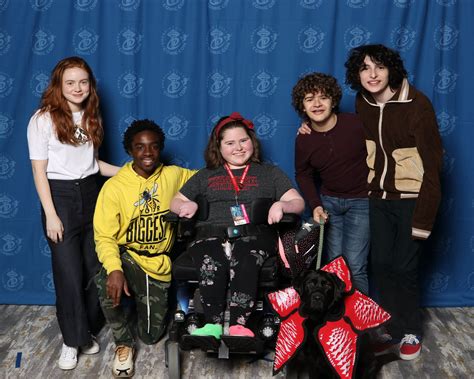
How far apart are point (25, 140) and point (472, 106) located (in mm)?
2659

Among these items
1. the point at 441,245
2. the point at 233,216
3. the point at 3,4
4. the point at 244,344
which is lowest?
the point at 244,344

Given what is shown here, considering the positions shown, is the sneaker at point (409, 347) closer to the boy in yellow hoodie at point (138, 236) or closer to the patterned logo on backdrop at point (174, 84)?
the boy in yellow hoodie at point (138, 236)

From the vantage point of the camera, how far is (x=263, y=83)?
3738 mm

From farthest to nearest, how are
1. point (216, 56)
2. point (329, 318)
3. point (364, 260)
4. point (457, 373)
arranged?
point (216, 56), point (364, 260), point (457, 373), point (329, 318)

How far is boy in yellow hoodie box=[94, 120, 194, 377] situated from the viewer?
329 cm

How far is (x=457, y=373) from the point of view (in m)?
3.19

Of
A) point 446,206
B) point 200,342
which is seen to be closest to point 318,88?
point 446,206

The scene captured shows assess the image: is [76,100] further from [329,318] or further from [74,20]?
[329,318]

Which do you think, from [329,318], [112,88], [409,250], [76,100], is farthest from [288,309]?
[112,88]

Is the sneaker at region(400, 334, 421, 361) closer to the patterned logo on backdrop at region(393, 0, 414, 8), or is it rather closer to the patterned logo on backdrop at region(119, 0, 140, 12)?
the patterned logo on backdrop at region(393, 0, 414, 8)

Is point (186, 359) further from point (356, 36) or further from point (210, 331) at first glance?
point (356, 36)

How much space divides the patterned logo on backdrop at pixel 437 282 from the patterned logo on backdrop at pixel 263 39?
5.71 ft

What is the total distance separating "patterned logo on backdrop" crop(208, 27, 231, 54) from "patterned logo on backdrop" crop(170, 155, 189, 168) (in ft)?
2.15

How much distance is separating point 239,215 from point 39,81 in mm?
1488
